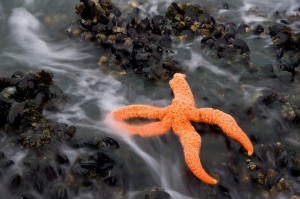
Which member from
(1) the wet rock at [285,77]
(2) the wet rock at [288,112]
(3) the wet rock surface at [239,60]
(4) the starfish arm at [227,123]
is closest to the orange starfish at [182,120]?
(4) the starfish arm at [227,123]

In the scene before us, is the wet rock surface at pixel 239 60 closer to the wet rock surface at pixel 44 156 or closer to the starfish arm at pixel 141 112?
the starfish arm at pixel 141 112

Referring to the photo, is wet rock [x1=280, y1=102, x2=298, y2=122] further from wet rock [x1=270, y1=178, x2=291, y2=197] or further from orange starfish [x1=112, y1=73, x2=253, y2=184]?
wet rock [x1=270, y1=178, x2=291, y2=197]

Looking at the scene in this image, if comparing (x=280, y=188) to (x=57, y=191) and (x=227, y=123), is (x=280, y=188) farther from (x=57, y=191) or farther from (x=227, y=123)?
(x=57, y=191)

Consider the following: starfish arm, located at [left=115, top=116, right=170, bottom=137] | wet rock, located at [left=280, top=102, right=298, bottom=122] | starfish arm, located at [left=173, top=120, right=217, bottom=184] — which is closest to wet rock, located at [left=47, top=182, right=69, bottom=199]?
starfish arm, located at [left=115, top=116, right=170, bottom=137]

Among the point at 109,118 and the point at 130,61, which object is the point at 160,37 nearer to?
the point at 130,61

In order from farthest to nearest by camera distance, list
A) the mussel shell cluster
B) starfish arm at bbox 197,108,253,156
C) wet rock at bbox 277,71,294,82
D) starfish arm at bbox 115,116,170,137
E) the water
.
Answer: the mussel shell cluster, wet rock at bbox 277,71,294,82, starfish arm at bbox 115,116,170,137, the water, starfish arm at bbox 197,108,253,156
